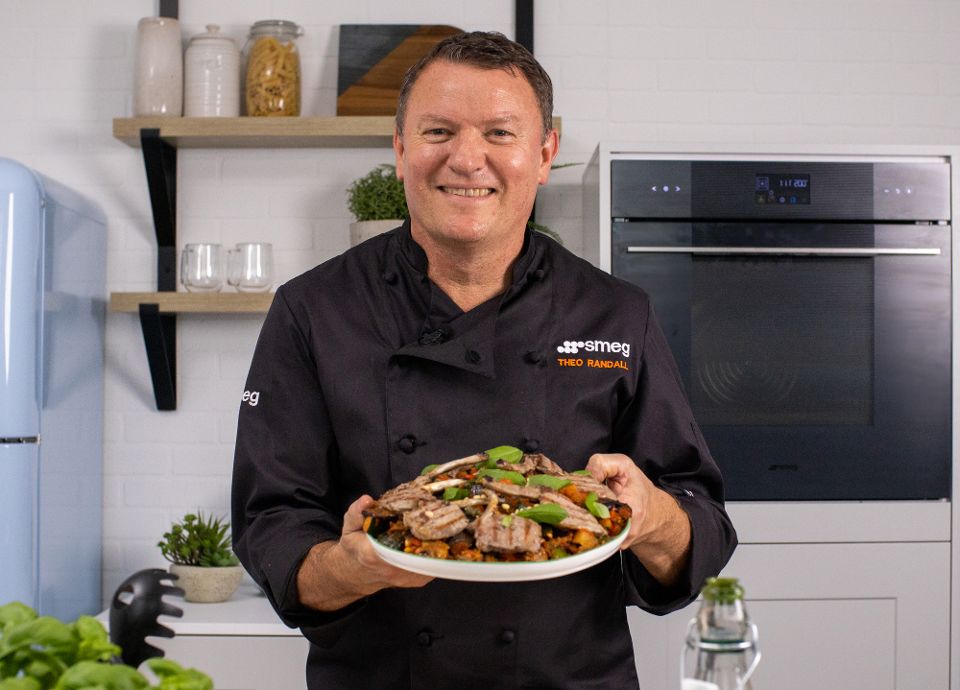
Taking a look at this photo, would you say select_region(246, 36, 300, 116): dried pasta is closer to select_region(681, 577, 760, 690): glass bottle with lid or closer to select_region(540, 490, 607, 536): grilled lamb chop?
select_region(540, 490, 607, 536): grilled lamb chop

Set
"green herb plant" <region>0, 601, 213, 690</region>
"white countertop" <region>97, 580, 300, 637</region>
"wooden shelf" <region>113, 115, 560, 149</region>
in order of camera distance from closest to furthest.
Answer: "green herb plant" <region>0, 601, 213, 690</region> < "white countertop" <region>97, 580, 300, 637</region> < "wooden shelf" <region>113, 115, 560, 149</region>

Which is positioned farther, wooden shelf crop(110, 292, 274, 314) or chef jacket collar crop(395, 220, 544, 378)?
wooden shelf crop(110, 292, 274, 314)

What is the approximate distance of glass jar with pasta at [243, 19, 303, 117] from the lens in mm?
2898

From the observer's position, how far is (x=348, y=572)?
1.28 m

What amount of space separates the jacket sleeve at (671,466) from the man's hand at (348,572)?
0.42m

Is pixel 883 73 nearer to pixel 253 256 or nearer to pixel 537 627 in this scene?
pixel 253 256

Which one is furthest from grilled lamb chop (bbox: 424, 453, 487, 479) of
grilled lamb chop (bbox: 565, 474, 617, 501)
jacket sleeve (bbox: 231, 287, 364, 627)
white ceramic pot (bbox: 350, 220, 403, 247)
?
white ceramic pot (bbox: 350, 220, 403, 247)

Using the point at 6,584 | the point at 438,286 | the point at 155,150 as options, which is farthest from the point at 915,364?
the point at 6,584

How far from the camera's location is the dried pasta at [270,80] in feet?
9.51

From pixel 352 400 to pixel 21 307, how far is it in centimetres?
138

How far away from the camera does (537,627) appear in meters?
1.53

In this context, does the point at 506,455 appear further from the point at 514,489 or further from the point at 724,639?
the point at 724,639

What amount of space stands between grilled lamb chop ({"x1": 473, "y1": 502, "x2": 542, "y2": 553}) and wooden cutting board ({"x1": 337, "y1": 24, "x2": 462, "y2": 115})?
6.62 feet

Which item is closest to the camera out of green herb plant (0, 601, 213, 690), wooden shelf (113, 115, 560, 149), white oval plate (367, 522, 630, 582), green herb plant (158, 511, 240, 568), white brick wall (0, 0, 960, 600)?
green herb plant (0, 601, 213, 690)
